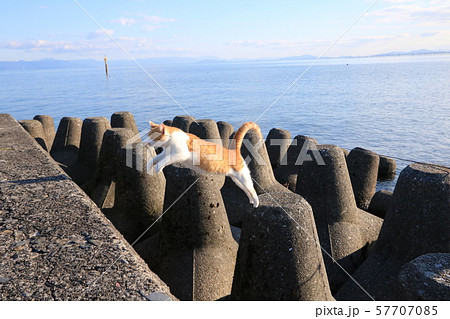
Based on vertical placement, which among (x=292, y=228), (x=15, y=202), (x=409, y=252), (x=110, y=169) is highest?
(x=15, y=202)

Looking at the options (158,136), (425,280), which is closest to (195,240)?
(425,280)

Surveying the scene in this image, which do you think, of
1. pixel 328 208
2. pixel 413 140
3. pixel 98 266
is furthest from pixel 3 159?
pixel 413 140

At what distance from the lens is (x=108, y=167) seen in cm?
644

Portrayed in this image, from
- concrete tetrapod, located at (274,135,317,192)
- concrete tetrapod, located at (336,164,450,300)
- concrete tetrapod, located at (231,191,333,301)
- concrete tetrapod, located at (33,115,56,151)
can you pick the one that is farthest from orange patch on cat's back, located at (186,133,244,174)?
concrete tetrapod, located at (33,115,56,151)

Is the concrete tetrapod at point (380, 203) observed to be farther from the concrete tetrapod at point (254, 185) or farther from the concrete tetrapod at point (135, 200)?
the concrete tetrapod at point (135, 200)

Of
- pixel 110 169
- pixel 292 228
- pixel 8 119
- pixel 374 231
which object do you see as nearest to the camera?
pixel 292 228

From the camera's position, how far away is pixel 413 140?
2302 centimetres

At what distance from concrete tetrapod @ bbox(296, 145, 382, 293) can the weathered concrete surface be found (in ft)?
11.1

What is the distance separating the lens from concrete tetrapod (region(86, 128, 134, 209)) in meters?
6.25

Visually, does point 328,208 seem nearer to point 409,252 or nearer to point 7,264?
point 409,252

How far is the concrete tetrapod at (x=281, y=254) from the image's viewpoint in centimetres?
295

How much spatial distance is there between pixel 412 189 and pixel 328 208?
1.27 m

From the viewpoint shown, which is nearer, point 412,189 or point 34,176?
point 34,176

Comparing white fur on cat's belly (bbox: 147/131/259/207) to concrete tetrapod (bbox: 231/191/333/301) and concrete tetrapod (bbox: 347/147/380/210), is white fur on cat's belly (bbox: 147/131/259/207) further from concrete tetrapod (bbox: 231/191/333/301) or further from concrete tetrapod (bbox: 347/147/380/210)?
concrete tetrapod (bbox: 347/147/380/210)
